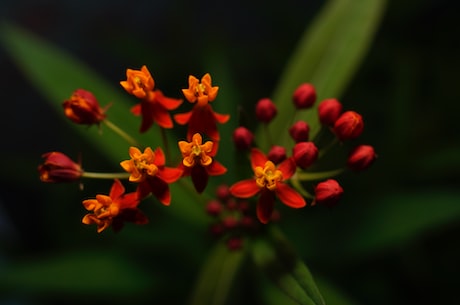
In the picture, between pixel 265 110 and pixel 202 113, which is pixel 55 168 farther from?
pixel 265 110

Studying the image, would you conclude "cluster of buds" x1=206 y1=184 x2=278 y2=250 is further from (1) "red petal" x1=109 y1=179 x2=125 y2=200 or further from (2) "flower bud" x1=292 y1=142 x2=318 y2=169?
(1) "red petal" x1=109 y1=179 x2=125 y2=200

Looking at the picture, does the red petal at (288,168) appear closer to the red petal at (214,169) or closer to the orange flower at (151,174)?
the red petal at (214,169)

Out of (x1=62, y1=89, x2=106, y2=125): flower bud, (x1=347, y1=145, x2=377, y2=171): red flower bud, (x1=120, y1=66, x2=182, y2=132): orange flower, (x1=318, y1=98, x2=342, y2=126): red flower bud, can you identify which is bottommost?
(x1=62, y1=89, x2=106, y2=125): flower bud

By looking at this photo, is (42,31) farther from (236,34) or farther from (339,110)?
(339,110)

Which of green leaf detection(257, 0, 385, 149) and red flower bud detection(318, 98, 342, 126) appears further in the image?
green leaf detection(257, 0, 385, 149)

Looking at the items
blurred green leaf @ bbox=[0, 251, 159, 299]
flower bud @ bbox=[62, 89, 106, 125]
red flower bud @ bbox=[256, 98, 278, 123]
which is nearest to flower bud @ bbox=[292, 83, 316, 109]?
red flower bud @ bbox=[256, 98, 278, 123]

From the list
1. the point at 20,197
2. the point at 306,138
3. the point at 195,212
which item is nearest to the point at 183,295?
Answer: the point at 195,212
